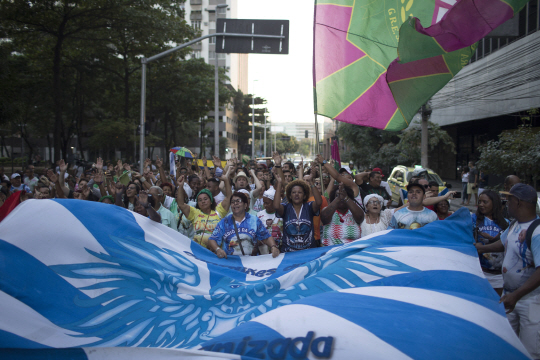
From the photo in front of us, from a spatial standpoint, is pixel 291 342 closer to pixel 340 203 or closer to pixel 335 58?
pixel 340 203

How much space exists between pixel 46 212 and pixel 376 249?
118 inches

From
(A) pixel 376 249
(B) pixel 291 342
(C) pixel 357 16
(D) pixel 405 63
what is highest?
(C) pixel 357 16

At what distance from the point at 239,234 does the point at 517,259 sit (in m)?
2.85

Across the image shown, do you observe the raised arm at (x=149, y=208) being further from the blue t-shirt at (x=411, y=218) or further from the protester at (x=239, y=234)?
the blue t-shirt at (x=411, y=218)

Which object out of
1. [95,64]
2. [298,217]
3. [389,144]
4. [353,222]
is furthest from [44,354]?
[389,144]

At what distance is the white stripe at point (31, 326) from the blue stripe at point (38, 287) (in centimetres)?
5

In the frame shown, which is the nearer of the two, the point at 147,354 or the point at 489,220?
the point at 147,354

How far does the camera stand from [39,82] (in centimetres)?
2498

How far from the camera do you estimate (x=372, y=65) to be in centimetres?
563

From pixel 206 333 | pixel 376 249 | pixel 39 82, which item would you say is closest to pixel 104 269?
pixel 206 333

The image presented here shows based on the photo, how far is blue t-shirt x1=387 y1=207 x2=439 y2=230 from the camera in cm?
482

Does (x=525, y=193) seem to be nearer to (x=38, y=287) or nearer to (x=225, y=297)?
(x=225, y=297)

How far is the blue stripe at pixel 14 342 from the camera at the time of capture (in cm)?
294

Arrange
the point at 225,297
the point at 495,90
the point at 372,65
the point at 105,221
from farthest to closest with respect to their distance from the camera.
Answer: the point at 495,90, the point at 372,65, the point at 105,221, the point at 225,297
